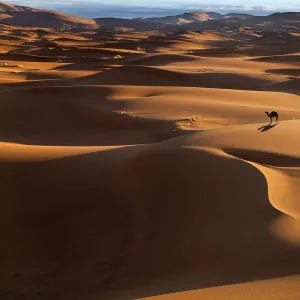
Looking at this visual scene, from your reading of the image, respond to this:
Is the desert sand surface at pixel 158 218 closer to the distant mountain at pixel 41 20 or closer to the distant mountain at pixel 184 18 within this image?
the distant mountain at pixel 41 20

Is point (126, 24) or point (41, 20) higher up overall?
point (41, 20)

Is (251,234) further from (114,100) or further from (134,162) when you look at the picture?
(114,100)

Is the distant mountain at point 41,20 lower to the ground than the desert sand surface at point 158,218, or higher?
higher

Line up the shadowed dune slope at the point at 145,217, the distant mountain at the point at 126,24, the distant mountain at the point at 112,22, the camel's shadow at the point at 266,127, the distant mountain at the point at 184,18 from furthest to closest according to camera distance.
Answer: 1. the distant mountain at the point at 184,18
2. the distant mountain at the point at 126,24
3. the distant mountain at the point at 112,22
4. the camel's shadow at the point at 266,127
5. the shadowed dune slope at the point at 145,217

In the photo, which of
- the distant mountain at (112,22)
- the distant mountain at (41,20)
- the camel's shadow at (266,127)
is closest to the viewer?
the camel's shadow at (266,127)

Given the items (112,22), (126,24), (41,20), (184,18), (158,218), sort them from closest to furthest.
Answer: (158,218)
(41,20)
(126,24)
(112,22)
(184,18)

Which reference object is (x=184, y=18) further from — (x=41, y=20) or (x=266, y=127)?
(x=266, y=127)

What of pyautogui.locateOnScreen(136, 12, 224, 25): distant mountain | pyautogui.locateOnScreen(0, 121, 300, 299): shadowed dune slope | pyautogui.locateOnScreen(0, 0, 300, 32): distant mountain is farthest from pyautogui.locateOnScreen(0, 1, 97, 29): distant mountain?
pyautogui.locateOnScreen(0, 121, 300, 299): shadowed dune slope

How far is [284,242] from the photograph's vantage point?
11.4 feet

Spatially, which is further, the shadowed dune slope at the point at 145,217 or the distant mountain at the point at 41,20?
the distant mountain at the point at 41,20

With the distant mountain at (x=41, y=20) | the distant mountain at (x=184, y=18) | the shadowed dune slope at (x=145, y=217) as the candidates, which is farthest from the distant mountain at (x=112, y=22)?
the shadowed dune slope at (x=145, y=217)

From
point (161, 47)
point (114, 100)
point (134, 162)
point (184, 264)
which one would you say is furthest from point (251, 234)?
point (161, 47)

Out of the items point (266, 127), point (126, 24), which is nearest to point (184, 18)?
point (126, 24)

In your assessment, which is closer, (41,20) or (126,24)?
(41,20)
